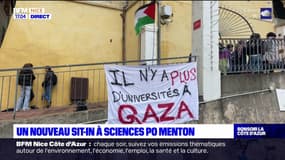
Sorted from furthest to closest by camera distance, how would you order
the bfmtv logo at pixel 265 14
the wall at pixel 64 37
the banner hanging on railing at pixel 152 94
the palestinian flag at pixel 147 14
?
the bfmtv logo at pixel 265 14 < the wall at pixel 64 37 < the palestinian flag at pixel 147 14 < the banner hanging on railing at pixel 152 94

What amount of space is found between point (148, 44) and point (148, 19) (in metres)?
1.61

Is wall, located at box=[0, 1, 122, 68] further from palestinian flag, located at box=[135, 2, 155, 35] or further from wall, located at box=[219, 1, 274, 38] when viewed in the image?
wall, located at box=[219, 1, 274, 38]

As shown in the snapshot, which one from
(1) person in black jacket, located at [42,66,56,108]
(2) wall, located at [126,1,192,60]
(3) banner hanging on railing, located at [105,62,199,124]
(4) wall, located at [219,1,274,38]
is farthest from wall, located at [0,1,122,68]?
(4) wall, located at [219,1,274,38]

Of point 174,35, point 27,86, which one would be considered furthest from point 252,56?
point 27,86

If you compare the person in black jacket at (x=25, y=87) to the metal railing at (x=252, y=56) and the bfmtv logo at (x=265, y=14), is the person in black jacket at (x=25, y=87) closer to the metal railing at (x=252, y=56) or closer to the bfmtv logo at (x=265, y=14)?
the metal railing at (x=252, y=56)

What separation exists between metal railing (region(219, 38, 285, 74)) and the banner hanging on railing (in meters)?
1.33

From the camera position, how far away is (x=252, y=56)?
8578 millimetres

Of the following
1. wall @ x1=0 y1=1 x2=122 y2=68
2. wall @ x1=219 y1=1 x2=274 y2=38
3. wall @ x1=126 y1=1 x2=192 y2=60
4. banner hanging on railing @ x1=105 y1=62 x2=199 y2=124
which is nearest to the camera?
banner hanging on railing @ x1=105 y1=62 x2=199 y2=124

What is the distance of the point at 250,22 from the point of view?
44.9ft

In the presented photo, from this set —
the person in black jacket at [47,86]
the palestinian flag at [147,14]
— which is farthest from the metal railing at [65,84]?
the palestinian flag at [147,14]

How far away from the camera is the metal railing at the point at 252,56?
8367 millimetres

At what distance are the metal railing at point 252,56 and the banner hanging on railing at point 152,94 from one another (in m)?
1.33

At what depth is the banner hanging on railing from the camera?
719 centimetres

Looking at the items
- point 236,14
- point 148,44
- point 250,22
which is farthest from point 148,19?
point 250,22
